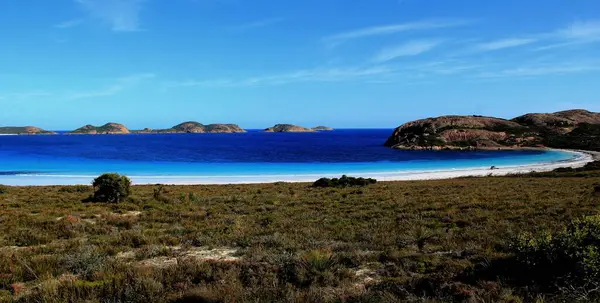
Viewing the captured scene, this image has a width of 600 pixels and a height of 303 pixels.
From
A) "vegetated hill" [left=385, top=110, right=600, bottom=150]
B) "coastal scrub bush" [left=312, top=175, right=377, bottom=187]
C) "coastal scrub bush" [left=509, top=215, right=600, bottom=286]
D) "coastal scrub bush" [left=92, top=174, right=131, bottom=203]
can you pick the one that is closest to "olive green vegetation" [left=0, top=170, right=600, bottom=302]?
"coastal scrub bush" [left=509, top=215, right=600, bottom=286]

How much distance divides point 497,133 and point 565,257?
138 metres

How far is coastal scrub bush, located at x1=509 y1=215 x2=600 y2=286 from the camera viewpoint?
611cm

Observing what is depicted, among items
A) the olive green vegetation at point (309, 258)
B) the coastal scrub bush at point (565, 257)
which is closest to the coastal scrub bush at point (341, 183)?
the olive green vegetation at point (309, 258)

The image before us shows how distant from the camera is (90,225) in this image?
13789 millimetres

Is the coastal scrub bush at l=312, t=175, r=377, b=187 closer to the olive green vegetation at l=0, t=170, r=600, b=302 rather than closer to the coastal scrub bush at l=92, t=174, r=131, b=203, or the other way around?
the coastal scrub bush at l=92, t=174, r=131, b=203

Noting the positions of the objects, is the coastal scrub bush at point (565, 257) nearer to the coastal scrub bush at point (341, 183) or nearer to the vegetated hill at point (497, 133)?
the coastal scrub bush at point (341, 183)

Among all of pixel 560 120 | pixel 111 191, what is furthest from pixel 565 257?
pixel 560 120

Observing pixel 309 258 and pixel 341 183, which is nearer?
pixel 309 258

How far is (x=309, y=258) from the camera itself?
7762mm

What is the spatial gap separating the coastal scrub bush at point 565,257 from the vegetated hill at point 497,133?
11821 centimetres

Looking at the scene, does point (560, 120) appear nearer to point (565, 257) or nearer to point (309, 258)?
point (565, 257)

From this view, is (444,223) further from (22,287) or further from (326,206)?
(22,287)

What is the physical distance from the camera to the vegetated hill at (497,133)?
120188 mm

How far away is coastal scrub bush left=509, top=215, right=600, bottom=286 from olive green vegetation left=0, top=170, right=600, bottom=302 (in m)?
0.02
